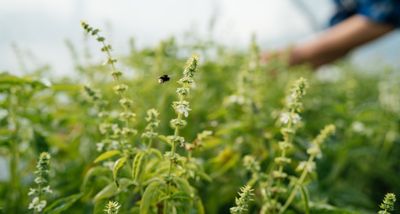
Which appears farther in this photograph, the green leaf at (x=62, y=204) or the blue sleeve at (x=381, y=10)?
the blue sleeve at (x=381, y=10)

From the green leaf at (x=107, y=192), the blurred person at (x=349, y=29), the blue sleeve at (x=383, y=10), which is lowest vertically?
the green leaf at (x=107, y=192)

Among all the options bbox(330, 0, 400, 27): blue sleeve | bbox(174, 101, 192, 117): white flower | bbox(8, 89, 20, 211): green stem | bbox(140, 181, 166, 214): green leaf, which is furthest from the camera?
bbox(330, 0, 400, 27): blue sleeve

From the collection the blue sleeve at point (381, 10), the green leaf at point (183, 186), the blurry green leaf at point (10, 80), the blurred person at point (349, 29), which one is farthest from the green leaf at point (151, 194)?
the blue sleeve at point (381, 10)

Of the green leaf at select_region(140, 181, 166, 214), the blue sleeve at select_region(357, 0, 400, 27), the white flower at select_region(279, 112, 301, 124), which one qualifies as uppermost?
the blue sleeve at select_region(357, 0, 400, 27)

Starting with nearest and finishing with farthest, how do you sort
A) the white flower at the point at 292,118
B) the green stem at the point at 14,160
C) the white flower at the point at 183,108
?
the white flower at the point at 183,108, the white flower at the point at 292,118, the green stem at the point at 14,160

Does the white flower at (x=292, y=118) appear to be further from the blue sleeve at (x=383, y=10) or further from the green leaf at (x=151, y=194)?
the blue sleeve at (x=383, y=10)

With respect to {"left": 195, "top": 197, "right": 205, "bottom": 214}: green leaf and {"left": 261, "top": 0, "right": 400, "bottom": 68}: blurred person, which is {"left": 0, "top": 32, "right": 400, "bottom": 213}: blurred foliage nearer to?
{"left": 195, "top": 197, "right": 205, "bottom": 214}: green leaf

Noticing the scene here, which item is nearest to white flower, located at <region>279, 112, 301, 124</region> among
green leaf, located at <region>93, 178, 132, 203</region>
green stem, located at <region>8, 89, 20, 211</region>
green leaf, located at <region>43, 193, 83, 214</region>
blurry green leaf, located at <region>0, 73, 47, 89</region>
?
green leaf, located at <region>93, 178, 132, 203</region>
